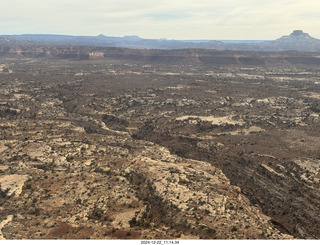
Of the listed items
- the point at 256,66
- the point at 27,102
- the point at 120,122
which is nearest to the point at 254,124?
the point at 120,122

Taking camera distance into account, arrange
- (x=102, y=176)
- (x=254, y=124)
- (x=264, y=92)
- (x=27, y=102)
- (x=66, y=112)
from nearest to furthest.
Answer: (x=102, y=176) → (x=254, y=124) → (x=66, y=112) → (x=27, y=102) → (x=264, y=92)

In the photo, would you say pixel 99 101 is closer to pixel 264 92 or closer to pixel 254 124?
pixel 254 124

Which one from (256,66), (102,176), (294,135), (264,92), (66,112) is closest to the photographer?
(102,176)

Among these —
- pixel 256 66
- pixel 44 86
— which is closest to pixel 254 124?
pixel 44 86

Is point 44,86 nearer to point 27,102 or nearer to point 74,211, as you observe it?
point 27,102

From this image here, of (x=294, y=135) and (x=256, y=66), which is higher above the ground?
(x=256, y=66)

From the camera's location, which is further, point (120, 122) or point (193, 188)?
point (120, 122)
